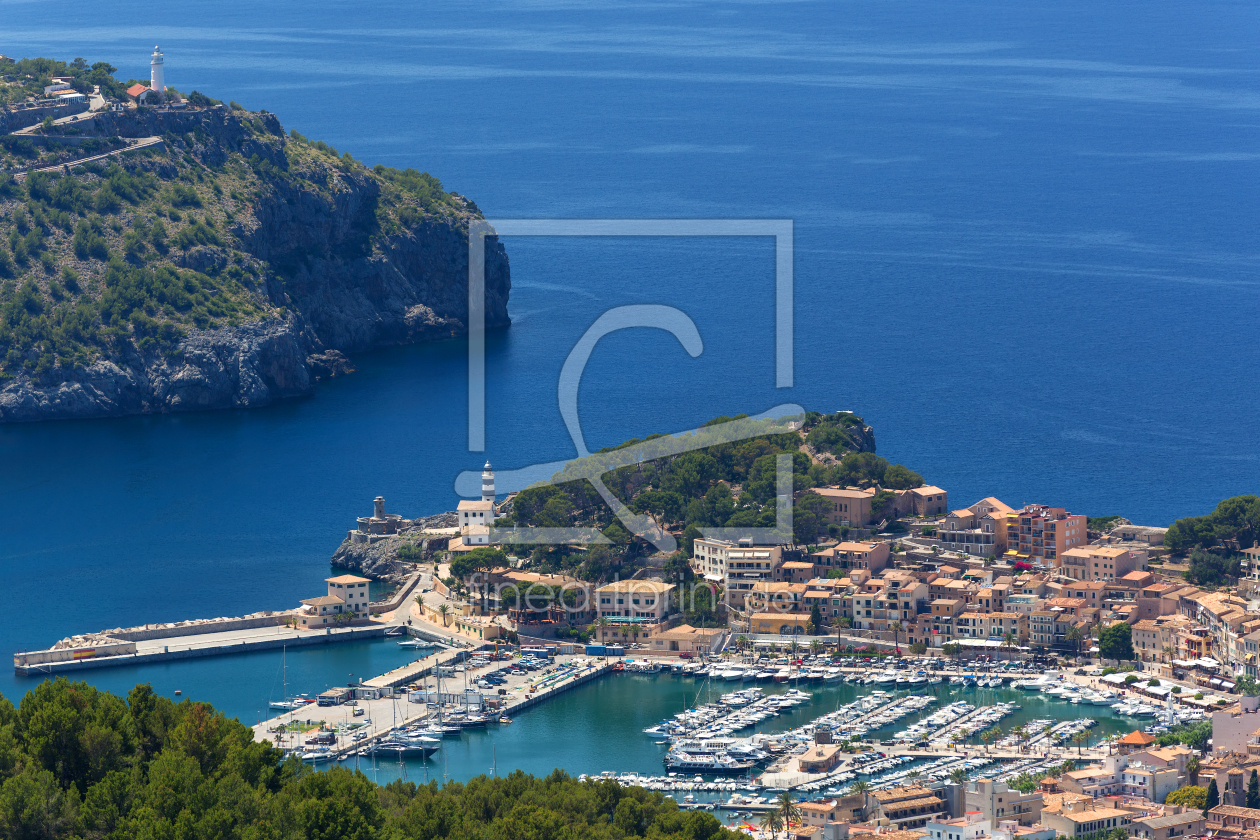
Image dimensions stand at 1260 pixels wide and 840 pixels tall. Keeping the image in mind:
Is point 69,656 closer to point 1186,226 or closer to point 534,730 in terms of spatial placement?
point 534,730

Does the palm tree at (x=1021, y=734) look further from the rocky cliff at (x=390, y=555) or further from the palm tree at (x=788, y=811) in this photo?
the rocky cliff at (x=390, y=555)

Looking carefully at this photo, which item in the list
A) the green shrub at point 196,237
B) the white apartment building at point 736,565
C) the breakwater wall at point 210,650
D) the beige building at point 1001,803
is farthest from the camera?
the green shrub at point 196,237

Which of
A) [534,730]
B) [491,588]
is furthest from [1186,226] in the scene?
[534,730]

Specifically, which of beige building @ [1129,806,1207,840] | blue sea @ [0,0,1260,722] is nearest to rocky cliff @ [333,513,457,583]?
blue sea @ [0,0,1260,722]

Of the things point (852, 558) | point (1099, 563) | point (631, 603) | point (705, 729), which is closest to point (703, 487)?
point (852, 558)

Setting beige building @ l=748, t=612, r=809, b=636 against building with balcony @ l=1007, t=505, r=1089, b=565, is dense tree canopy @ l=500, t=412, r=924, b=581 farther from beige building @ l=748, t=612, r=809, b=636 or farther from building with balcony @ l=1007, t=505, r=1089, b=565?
building with balcony @ l=1007, t=505, r=1089, b=565

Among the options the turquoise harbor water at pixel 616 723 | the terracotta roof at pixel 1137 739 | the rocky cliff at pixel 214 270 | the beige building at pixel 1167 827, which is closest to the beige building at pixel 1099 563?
the turquoise harbor water at pixel 616 723
